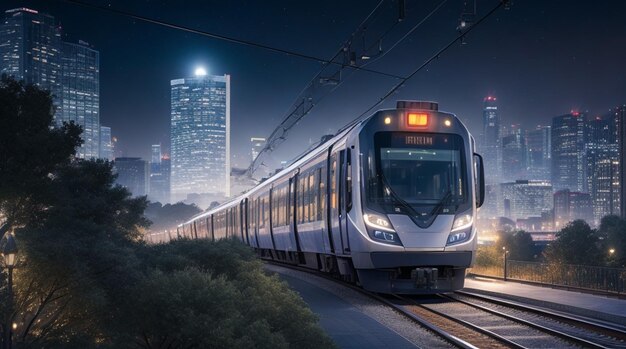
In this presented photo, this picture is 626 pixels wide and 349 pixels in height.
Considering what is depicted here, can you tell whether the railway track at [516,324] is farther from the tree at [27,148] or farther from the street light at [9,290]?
the tree at [27,148]

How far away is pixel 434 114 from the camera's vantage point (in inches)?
627

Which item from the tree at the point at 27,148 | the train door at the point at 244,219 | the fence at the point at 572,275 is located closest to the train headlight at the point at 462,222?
the fence at the point at 572,275

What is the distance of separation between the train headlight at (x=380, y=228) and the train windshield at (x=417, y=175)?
0.24 meters

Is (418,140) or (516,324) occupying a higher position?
(418,140)

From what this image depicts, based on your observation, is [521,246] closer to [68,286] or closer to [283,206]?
[283,206]

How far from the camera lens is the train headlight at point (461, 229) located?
1506cm

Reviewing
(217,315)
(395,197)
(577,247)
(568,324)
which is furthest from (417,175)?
(577,247)

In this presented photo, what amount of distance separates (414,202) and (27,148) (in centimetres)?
1760

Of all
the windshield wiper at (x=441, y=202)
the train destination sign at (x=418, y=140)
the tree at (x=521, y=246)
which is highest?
the train destination sign at (x=418, y=140)

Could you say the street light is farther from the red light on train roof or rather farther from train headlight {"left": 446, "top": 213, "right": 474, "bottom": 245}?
train headlight {"left": 446, "top": 213, "right": 474, "bottom": 245}

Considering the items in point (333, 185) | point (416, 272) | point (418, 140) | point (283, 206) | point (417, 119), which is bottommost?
point (416, 272)

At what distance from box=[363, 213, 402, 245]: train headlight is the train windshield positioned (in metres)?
0.24

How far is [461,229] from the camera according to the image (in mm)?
15164

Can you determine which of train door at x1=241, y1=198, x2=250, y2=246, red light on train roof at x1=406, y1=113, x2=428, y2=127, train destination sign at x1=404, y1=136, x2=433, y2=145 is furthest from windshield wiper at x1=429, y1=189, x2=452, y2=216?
train door at x1=241, y1=198, x2=250, y2=246
